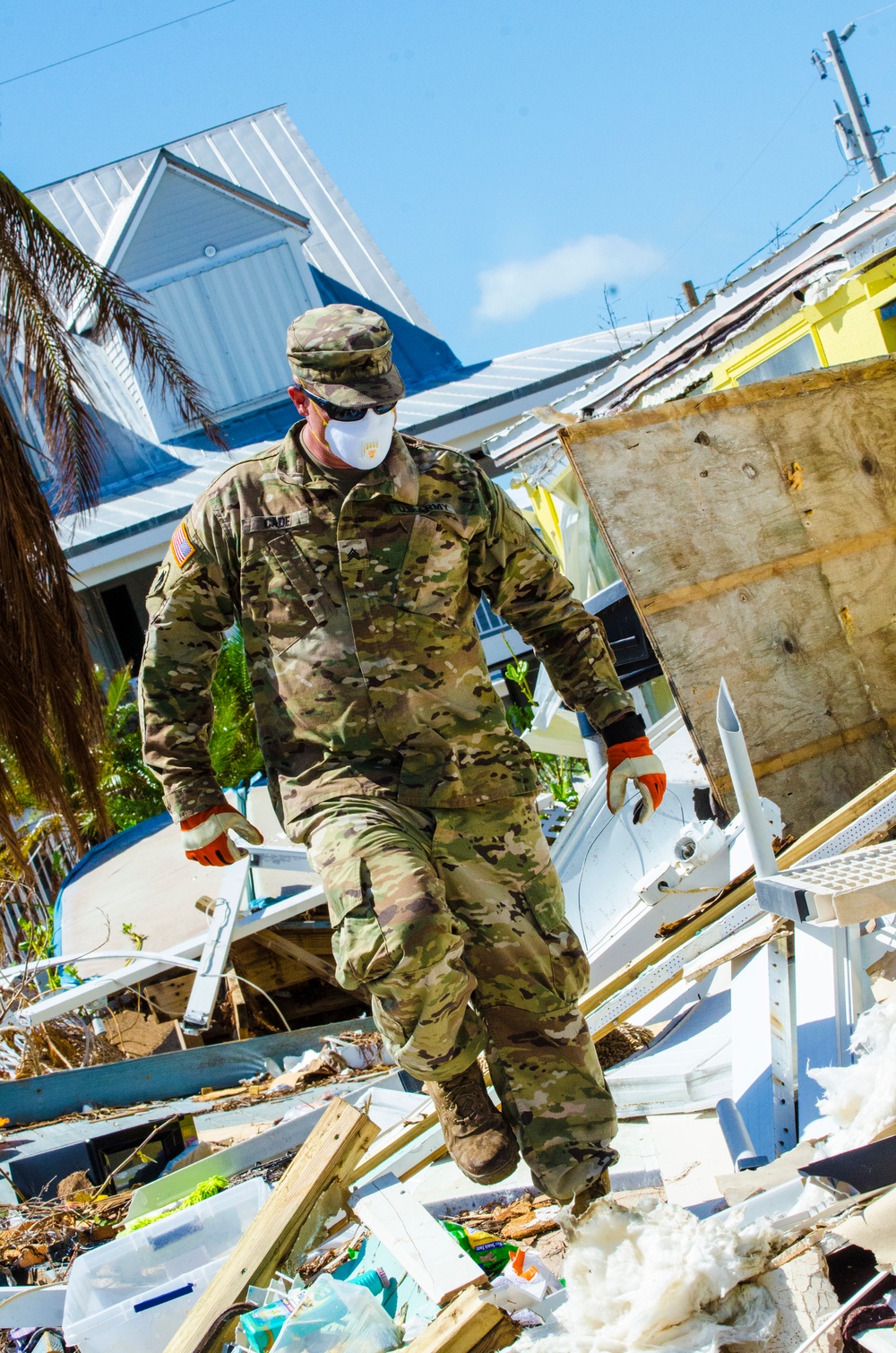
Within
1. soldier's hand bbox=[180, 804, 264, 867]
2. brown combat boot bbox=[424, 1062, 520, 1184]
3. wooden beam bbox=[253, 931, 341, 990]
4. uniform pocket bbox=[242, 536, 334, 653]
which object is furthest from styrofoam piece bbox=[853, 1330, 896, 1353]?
wooden beam bbox=[253, 931, 341, 990]

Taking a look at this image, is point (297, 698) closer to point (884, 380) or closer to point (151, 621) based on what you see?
point (151, 621)

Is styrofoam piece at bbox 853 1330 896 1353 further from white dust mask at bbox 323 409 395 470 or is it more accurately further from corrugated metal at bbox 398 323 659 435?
corrugated metal at bbox 398 323 659 435

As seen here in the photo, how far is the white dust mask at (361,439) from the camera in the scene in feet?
9.52

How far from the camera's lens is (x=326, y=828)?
2.77 meters

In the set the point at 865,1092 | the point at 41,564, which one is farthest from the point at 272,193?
the point at 865,1092

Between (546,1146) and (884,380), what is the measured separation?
4.06m

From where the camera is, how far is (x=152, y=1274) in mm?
3027

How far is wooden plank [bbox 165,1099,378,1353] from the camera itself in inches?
100.0

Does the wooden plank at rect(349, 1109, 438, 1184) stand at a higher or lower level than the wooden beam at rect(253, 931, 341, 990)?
higher

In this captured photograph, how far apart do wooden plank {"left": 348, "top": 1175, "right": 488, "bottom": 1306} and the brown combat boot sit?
155mm

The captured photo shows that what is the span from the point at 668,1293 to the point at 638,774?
54.4 inches

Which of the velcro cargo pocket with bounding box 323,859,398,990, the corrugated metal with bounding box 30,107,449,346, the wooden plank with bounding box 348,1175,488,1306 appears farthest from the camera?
the corrugated metal with bounding box 30,107,449,346

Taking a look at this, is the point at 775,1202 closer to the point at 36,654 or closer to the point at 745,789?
the point at 745,789

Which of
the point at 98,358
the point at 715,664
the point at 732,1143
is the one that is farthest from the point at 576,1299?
the point at 98,358
